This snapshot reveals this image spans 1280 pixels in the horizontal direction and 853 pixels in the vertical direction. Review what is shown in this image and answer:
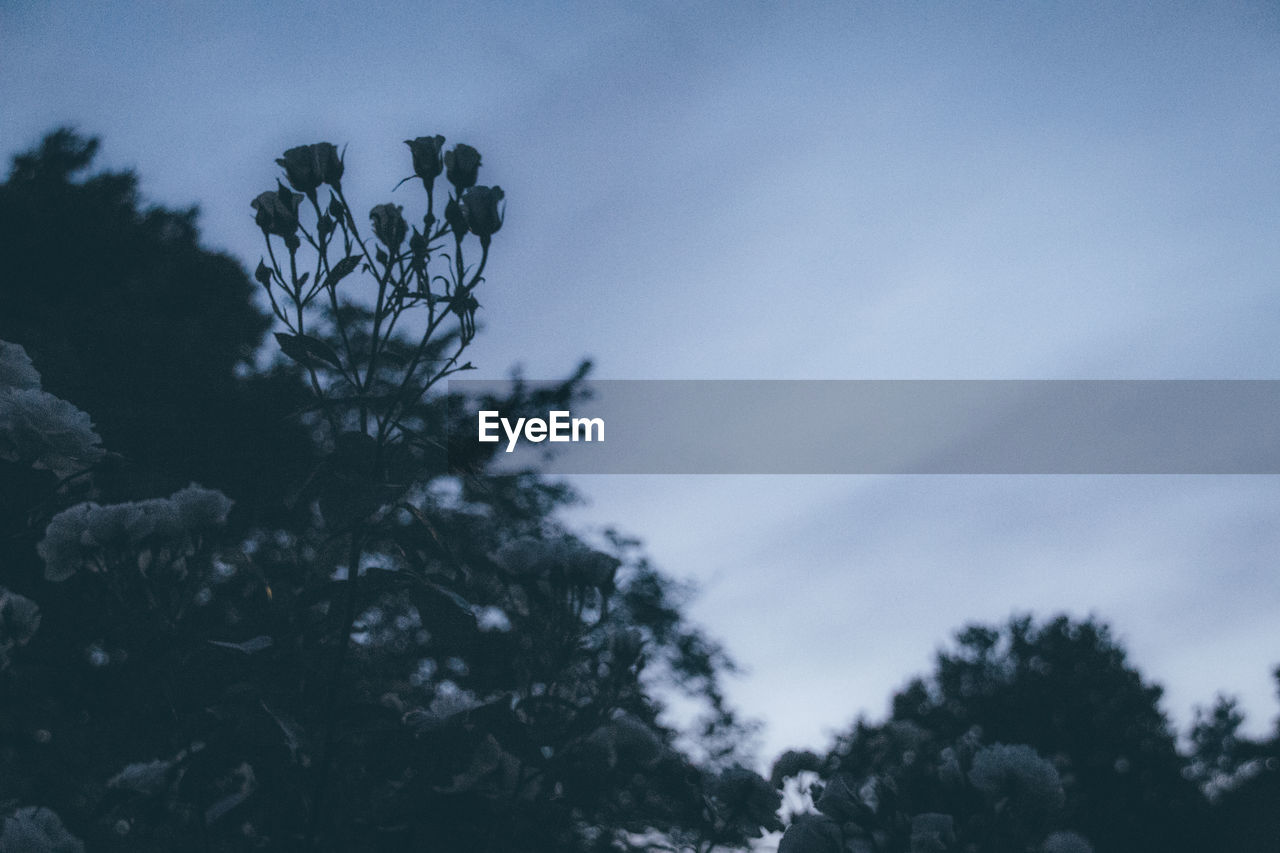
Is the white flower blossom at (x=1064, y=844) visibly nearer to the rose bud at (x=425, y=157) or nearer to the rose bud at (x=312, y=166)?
the rose bud at (x=425, y=157)

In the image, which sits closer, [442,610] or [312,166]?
[442,610]

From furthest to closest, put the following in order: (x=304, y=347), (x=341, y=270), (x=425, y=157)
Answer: (x=425, y=157) → (x=341, y=270) → (x=304, y=347)

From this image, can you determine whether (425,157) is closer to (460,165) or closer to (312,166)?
(460,165)

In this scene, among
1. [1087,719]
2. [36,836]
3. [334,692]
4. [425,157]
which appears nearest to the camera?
[36,836]

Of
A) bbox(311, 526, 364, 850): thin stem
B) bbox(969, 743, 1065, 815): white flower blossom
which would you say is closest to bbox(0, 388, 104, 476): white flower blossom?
bbox(311, 526, 364, 850): thin stem

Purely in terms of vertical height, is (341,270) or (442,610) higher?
(341,270)

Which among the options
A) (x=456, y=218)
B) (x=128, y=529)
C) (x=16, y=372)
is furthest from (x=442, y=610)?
(x=16, y=372)

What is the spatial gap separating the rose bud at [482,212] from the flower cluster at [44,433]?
3.52 ft

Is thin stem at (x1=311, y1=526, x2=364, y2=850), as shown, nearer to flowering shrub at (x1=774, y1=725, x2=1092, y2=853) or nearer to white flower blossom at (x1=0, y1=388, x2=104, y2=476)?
white flower blossom at (x1=0, y1=388, x2=104, y2=476)

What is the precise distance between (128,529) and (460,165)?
1145 mm

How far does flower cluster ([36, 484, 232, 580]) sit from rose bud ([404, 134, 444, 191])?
914mm

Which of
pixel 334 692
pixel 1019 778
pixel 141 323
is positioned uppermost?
pixel 141 323

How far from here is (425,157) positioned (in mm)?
2176

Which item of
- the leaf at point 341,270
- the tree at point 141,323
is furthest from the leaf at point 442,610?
the tree at point 141,323
